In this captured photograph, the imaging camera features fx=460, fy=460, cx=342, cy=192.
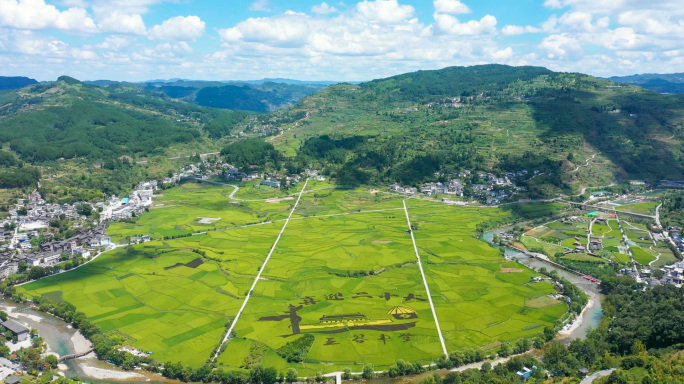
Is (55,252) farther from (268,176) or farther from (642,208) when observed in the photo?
(642,208)

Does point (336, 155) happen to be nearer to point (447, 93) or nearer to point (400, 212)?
point (400, 212)

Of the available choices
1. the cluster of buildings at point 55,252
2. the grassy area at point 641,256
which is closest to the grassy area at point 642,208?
the grassy area at point 641,256

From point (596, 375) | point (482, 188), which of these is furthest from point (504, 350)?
point (482, 188)

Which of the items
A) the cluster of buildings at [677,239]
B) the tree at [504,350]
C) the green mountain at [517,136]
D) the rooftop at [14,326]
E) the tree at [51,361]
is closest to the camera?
the tree at [51,361]

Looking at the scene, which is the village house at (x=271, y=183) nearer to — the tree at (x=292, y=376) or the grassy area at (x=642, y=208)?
the grassy area at (x=642, y=208)

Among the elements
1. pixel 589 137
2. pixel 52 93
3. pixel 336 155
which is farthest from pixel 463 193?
pixel 52 93

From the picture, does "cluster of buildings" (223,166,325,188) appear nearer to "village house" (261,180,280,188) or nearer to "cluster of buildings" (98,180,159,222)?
"village house" (261,180,280,188)
